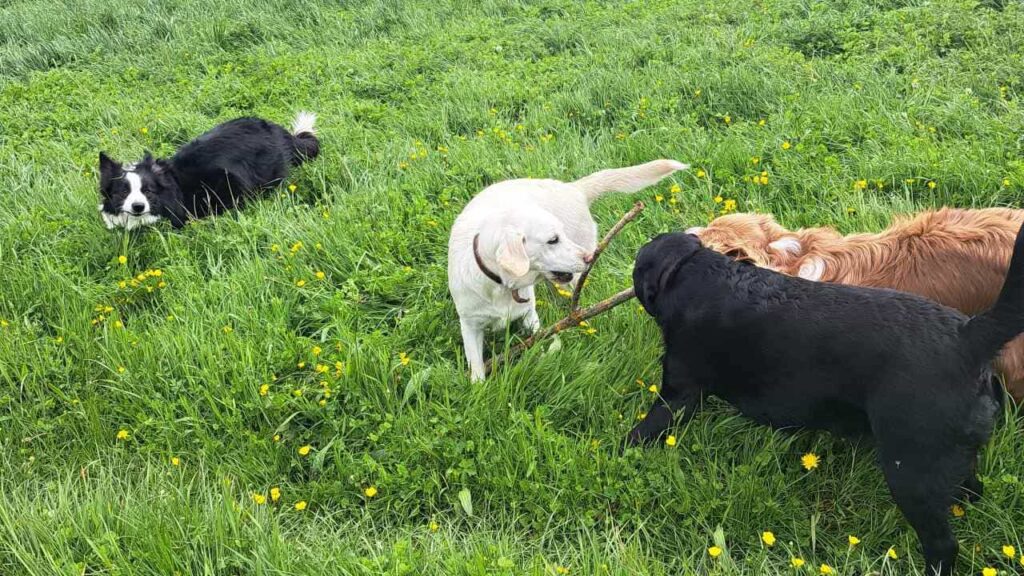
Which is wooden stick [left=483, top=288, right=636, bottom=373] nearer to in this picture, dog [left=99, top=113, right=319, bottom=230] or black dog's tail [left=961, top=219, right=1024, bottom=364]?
black dog's tail [left=961, top=219, right=1024, bottom=364]

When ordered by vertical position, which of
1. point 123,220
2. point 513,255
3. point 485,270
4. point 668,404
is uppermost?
point 513,255

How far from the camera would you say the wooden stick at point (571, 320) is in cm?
295

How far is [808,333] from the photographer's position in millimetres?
2357

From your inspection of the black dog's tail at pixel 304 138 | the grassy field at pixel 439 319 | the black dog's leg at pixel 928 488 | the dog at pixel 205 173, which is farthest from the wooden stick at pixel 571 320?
the black dog's tail at pixel 304 138

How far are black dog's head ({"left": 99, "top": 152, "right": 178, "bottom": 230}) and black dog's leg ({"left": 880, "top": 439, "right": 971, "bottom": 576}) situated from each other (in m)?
4.15

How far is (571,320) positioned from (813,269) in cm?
99

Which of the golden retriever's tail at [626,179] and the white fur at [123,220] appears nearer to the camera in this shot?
the golden retriever's tail at [626,179]

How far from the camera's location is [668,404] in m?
2.60

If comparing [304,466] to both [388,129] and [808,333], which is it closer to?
[808,333]

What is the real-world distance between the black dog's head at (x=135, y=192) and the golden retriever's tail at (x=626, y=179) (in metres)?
2.67

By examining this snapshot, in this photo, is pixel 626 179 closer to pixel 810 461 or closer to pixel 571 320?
pixel 571 320

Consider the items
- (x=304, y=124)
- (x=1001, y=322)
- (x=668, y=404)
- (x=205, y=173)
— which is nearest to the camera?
(x=1001, y=322)

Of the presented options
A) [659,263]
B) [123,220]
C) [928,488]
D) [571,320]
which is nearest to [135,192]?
[123,220]

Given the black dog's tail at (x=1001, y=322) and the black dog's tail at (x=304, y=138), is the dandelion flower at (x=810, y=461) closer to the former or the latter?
the black dog's tail at (x=1001, y=322)
